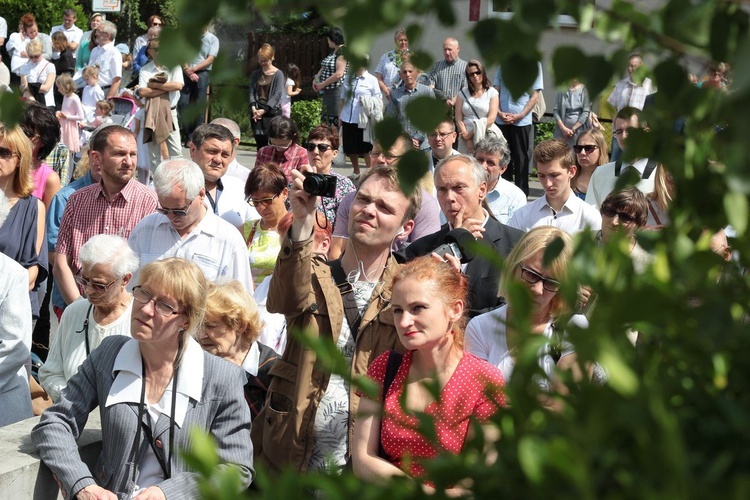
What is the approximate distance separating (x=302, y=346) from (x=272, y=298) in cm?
23

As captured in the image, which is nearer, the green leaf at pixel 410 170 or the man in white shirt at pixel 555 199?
the green leaf at pixel 410 170

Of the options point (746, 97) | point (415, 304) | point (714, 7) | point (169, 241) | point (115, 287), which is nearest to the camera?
point (746, 97)

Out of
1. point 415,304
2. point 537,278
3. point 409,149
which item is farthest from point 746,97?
point 537,278

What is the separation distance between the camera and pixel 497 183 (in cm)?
812

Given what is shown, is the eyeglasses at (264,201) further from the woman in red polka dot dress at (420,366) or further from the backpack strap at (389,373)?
the backpack strap at (389,373)

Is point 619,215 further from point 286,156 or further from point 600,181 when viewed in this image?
point 286,156

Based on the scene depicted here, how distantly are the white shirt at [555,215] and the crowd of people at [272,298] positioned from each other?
0.05ft

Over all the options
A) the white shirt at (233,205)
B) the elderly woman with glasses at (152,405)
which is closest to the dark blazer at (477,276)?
the elderly woman with glasses at (152,405)

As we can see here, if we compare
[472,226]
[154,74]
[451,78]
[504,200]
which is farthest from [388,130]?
[154,74]

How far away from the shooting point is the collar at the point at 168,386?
13.3 ft

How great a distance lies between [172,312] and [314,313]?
562 millimetres

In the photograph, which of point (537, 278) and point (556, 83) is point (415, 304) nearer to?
point (537, 278)

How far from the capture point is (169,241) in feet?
20.7

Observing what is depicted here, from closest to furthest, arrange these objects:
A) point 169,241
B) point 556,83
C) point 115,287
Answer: point 556,83, point 115,287, point 169,241
